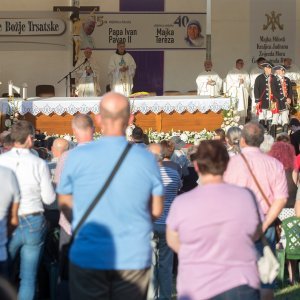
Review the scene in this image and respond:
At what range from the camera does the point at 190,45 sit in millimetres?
22703

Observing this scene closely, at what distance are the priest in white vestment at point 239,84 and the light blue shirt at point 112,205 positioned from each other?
1500 centimetres

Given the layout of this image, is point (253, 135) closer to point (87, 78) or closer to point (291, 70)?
point (87, 78)

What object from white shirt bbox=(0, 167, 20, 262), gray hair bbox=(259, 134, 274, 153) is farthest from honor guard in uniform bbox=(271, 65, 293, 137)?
white shirt bbox=(0, 167, 20, 262)

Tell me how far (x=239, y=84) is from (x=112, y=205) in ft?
52.9

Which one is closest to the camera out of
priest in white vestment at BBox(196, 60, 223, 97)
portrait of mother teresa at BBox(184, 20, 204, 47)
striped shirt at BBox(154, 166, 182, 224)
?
striped shirt at BBox(154, 166, 182, 224)

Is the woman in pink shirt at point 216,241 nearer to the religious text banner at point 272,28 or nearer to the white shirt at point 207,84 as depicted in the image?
the white shirt at point 207,84

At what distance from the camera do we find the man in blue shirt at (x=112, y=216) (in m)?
4.67

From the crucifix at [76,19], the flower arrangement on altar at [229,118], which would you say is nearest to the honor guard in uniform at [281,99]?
the flower arrangement on altar at [229,118]

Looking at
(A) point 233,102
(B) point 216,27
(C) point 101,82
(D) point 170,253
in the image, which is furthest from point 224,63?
(D) point 170,253

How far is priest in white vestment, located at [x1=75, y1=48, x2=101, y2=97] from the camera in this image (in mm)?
20594

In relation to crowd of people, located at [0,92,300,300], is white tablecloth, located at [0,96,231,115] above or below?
above

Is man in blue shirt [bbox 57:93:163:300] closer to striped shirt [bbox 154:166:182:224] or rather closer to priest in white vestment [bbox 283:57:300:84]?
striped shirt [bbox 154:166:182:224]

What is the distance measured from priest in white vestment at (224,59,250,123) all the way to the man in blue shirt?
15.0 meters

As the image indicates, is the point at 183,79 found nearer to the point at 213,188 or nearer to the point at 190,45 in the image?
the point at 190,45
